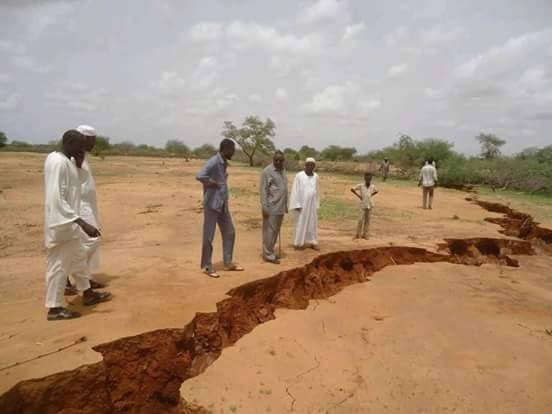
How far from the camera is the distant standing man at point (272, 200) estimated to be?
7027mm

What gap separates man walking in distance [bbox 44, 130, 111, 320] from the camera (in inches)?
165

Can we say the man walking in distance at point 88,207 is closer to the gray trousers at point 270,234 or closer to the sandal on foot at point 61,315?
the sandal on foot at point 61,315

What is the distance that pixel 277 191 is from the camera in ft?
23.2

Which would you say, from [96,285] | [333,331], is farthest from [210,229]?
[333,331]

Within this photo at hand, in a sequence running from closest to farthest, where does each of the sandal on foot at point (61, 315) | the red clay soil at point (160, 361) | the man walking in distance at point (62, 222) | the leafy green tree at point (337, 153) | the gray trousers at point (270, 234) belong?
the red clay soil at point (160, 361)
the man walking in distance at point (62, 222)
the sandal on foot at point (61, 315)
the gray trousers at point (270, 234)
the leafy green tree at point (337, 153)

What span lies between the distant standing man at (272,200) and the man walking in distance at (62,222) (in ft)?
9.83

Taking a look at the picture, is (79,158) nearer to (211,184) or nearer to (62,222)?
(62,222)

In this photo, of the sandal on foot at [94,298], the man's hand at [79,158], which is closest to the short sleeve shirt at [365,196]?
the sandal on foot at [94,298]

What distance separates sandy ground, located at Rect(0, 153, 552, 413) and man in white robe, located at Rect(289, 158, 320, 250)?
34cm

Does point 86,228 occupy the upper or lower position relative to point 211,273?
upper

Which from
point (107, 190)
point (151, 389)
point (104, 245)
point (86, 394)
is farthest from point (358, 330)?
point (107, 190)

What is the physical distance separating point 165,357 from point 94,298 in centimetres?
113

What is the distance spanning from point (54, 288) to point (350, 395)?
2.75 metres

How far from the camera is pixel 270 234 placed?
23.1ft
